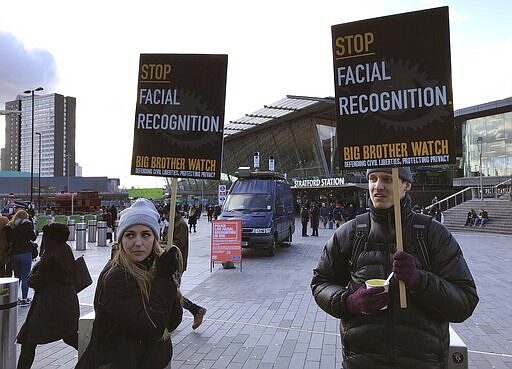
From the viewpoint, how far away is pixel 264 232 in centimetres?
1380

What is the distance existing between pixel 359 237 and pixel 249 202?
12.4 m

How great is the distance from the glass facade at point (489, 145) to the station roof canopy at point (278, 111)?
22294 mm

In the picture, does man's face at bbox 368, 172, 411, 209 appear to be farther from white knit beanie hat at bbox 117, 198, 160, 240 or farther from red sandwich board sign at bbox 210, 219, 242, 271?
red sandwich board sign at bbox 210, 219, 242, 271

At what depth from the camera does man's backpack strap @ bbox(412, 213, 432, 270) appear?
8.00 feet

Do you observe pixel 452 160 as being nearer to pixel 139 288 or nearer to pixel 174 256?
pixel 174 256

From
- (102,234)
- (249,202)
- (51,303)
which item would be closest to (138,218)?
(51,303)

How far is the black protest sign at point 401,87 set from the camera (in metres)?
2.88

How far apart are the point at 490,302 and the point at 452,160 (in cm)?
631

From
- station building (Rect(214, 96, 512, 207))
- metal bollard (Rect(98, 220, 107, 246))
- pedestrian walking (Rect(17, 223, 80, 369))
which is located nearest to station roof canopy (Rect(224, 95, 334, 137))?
station building (Rect(214, 96, 512, 207))

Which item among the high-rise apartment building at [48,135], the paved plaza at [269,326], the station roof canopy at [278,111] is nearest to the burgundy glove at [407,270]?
the paved plaza at [269,326]

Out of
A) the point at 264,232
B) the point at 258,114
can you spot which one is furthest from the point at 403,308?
the point at 258,114

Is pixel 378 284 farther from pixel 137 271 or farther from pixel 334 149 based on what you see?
pixel 334 149

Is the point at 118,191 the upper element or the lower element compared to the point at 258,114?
lower

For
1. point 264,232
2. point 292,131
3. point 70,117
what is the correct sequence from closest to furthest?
point 264,232 < point 292,131 < point 70,117
